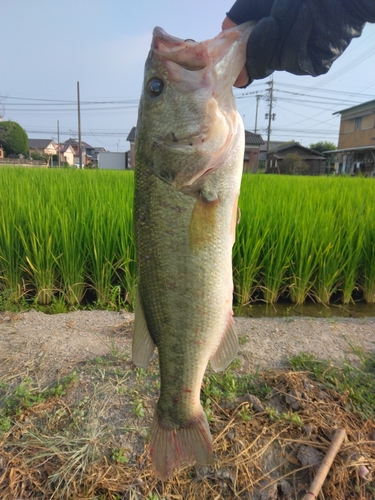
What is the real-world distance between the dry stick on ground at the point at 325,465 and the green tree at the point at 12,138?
150 ft

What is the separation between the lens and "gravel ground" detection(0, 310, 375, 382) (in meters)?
2.53

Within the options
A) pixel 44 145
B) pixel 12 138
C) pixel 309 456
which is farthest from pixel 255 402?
pixel 44 145

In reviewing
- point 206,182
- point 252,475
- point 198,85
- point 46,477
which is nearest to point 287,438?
point 252,475

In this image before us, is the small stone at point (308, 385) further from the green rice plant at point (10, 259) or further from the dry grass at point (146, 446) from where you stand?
the green rice plant at point (10, 259)

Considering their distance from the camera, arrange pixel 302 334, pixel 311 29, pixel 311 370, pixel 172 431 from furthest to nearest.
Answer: pixel 302 334
pixel 311 370
pixel 172 431
pixel 311 29

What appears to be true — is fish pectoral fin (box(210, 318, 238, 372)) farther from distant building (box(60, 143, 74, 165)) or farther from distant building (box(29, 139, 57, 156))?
distant building (box(60, 143, 74, 165))

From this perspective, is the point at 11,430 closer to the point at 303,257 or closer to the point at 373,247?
the point at 303,257

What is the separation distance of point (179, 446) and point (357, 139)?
120 feet

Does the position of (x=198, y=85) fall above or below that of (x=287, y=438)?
above

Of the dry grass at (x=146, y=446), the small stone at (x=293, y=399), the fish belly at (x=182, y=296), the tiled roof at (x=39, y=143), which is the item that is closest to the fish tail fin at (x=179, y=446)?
the fish belly at (x=182, y=296)

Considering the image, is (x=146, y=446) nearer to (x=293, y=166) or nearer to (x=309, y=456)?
(x=309, y=456)

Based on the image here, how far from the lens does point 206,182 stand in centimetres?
133

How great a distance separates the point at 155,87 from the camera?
4.36 ft

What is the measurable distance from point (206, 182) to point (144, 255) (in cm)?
37
